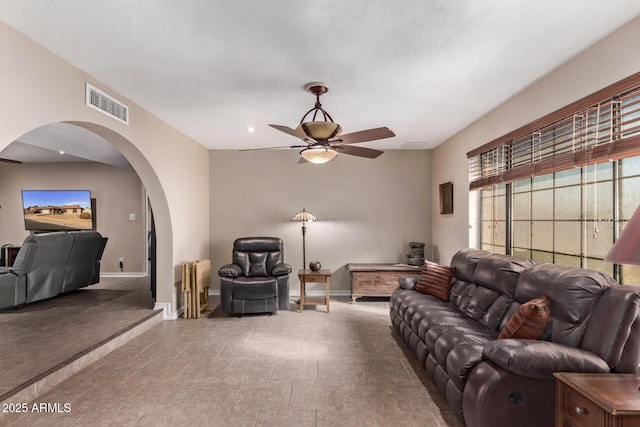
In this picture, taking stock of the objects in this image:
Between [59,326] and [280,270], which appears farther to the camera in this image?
[280,270]

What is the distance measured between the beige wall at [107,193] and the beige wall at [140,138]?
2.48m

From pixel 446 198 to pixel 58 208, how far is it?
25.8 feet

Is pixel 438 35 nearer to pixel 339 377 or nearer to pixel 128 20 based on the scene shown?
pixel 128 20

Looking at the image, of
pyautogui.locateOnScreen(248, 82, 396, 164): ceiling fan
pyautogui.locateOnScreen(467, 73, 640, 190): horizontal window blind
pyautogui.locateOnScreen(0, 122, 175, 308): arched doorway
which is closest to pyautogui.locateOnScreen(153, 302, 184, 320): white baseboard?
pyautogui.locateOnScreen(0, 122, 175, 308): arched doorway

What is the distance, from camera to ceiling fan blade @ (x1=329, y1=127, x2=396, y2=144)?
9.98 ft

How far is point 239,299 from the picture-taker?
15.5 ft

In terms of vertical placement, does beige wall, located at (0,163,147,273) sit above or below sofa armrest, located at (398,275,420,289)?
above

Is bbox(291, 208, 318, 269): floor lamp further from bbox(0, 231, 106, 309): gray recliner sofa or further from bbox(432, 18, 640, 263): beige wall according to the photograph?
bbox(0, 231, 106, 309): gray recliner sofa

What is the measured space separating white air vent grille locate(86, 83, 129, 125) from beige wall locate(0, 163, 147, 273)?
436 cm

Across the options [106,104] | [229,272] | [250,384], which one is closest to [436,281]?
[250,384]

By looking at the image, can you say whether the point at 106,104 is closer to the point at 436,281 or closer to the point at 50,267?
the point at 50,267

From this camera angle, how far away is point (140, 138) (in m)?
3.92

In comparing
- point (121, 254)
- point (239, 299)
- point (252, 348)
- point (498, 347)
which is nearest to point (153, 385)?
point (252, 348)

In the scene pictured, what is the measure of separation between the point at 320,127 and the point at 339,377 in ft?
7.06
